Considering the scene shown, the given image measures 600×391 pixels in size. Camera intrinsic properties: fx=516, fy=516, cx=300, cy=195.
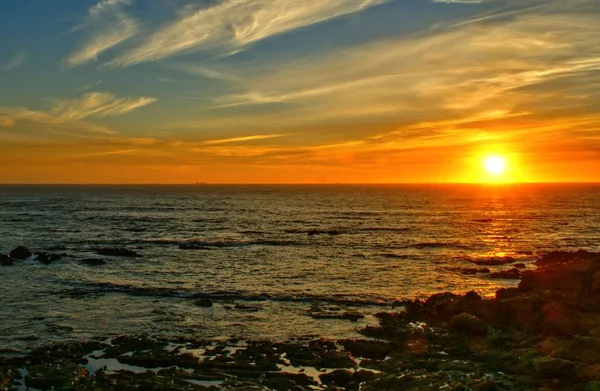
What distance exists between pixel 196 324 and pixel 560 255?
3745 centimetres

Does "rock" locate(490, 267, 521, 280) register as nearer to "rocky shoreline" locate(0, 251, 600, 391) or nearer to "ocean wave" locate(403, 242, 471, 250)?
"rocky shoreline" locate(0, 251, 600, 391)

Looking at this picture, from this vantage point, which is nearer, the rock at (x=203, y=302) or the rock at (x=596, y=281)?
the rock at (x=596, y=281)

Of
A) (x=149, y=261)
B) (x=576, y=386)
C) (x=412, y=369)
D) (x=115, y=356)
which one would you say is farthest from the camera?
(x=149, y=261)

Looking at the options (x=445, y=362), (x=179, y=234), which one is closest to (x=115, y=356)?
(x=445, y=362)

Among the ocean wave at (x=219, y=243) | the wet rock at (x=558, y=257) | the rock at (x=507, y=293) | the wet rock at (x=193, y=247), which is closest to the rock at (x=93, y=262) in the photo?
the wet rock at (x=193, y=247)

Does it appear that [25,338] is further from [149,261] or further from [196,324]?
[149,261]

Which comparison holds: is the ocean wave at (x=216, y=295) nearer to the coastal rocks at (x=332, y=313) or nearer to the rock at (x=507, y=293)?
the coastal rocks at (x=332, y=313)

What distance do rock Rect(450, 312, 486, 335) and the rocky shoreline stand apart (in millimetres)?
49

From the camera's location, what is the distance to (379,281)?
38.3m

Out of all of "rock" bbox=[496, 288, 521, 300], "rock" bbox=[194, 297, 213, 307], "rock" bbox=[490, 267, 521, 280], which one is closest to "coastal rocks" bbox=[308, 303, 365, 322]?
"rock" bbox=[194, 297, 213, 307]

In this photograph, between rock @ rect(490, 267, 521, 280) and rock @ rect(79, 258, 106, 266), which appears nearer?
rock @ rect(490, 267, 521, 280)

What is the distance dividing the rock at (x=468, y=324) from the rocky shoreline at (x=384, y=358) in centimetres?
5

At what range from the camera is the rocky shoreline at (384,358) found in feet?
58.0

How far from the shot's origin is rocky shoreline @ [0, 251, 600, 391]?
17672 mm
